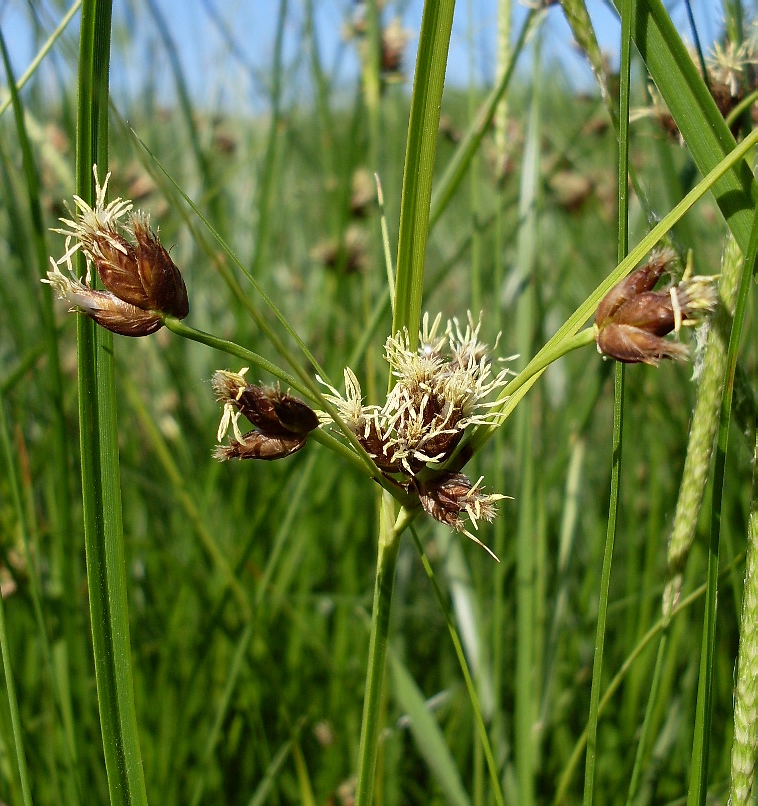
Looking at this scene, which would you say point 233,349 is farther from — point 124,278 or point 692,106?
point 692,106

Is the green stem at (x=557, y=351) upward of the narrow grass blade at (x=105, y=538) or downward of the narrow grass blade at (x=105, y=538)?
upward

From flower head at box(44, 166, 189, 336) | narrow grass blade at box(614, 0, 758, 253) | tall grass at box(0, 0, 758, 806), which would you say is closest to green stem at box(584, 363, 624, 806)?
tall grass at box(0, 0, 758, 806)

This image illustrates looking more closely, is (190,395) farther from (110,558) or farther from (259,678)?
(110,558)

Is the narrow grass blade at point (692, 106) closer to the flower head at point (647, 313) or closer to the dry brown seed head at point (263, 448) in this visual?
the flower head at point (647, 313)

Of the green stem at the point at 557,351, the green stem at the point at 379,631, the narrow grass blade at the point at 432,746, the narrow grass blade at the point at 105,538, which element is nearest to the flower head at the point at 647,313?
the green stem at the point at 557,351

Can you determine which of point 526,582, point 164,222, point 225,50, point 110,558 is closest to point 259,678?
point 526,582

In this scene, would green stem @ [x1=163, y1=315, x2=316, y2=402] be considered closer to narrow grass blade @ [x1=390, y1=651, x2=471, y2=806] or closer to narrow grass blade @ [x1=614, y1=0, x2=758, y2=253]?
narrow grass blade @ [x1=614, y1=0, x2=758, y2=253]

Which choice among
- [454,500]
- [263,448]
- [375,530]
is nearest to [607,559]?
[454,500]
